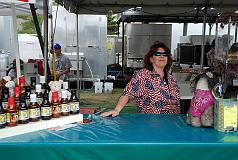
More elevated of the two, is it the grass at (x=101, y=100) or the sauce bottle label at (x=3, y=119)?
the sauce bottle label at (x=3, y=119)

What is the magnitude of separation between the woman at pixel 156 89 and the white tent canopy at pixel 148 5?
3.48m

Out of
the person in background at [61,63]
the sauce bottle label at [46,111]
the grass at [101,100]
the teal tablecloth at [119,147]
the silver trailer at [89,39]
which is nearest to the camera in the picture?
the teal tablecloth at [119,147]

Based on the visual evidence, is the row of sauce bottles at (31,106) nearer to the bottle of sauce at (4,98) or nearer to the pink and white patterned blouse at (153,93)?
the bottle of sauce at (4,98)

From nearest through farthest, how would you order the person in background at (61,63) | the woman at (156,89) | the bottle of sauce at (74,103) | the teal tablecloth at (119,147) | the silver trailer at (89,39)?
the teal tablecloth at (119,147) < the bottle of sauce at (74,103) < the woman at (156,89) < the person in background at (61,63) < the silver trailer at (89,39)

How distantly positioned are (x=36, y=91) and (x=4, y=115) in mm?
256

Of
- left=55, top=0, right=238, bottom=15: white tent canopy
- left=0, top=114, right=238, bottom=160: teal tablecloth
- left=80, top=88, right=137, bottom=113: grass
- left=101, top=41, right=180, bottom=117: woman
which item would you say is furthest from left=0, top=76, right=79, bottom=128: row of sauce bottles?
left=55, top=0, right=238, bottom=15: white tent canopy

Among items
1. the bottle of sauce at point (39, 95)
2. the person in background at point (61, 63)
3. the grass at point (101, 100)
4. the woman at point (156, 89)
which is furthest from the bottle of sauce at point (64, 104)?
the person in background at point (61, 63)

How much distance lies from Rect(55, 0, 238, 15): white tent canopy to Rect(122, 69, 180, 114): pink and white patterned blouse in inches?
138

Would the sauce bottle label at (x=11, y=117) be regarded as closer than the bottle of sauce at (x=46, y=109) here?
Yes

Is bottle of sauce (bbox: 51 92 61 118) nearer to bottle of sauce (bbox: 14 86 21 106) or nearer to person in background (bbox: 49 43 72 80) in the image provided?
bottle of sauce (bbox: 14 86 21 106)

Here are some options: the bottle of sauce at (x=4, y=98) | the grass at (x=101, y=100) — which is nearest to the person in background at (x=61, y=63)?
the grass at (x=101, y=100)

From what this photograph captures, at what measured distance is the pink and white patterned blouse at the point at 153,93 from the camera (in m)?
2.42

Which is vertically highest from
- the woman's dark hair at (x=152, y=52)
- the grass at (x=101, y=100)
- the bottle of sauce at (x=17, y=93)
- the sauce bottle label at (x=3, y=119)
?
the woman's dark hair at (x=152, y=52)

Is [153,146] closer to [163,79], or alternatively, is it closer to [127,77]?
[163,79]
